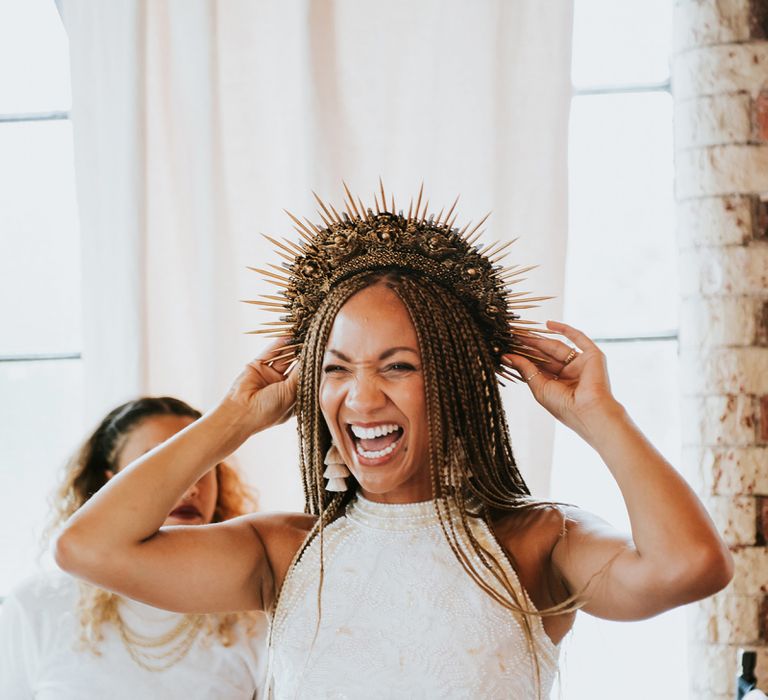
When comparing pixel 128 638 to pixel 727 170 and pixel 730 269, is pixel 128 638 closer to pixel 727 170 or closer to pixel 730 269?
pixel 730 269

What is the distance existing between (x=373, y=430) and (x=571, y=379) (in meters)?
0.32

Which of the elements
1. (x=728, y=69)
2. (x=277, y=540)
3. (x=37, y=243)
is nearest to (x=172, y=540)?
(x=277, y=540)

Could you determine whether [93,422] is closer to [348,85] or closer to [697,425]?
[348,85]

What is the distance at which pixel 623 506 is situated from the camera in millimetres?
2430

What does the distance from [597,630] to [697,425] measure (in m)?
0.53

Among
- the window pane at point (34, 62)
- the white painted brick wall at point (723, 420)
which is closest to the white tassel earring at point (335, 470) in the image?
the white painted brick wall at point (723, 420)

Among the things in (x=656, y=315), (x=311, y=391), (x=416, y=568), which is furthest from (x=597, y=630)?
(x=311, y=391)

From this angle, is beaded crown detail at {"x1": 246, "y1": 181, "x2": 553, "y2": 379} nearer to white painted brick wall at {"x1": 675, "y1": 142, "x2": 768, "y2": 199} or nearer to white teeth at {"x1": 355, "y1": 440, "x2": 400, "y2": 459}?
white teeth at {"x1": 355, "y1": 440, "x2": 400, "y2": 459}

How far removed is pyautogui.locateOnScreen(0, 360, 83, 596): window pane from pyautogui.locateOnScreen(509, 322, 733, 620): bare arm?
1.47m

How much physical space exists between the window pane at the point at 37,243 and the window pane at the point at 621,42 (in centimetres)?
127

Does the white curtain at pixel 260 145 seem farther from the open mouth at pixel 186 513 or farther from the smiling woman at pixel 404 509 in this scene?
the smiling woman at pixel 404 509

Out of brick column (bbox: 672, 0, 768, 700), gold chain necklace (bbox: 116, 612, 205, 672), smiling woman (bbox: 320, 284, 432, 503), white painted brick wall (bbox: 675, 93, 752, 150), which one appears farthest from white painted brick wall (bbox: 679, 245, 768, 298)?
gold chain necklace (bbox: 116, 612, 205, 672)

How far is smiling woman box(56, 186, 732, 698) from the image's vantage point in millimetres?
1445

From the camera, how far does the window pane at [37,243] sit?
103 inches
